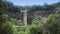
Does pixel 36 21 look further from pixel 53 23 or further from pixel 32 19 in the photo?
pixel 53 23

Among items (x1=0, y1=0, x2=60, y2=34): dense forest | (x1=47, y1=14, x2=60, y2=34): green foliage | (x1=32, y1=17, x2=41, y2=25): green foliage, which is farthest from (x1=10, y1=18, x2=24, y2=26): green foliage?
(x1=47, y1=14, x2=60, y2=34): green foliage

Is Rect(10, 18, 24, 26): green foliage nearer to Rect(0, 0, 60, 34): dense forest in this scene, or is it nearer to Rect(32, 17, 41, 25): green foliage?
Rect(0, 0, 60, 34): dense forest

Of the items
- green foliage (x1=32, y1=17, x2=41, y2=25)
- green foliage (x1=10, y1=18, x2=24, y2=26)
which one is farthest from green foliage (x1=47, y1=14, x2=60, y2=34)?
green foliage (x1=10, y1=18, x2=24, y2=26)

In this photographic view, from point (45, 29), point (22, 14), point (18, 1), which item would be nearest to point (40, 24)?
point (45, 29)

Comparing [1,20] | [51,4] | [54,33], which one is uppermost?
[51,4]

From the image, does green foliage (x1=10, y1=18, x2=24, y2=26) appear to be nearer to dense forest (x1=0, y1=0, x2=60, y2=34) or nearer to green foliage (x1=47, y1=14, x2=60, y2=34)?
dense forest (x1=0, y1=0, x2=60, y2=34)

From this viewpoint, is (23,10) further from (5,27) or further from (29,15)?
(5,27)

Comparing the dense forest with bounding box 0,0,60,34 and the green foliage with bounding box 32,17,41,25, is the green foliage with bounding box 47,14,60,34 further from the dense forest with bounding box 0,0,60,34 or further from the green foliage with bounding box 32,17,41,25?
the green foliage with bounding box 32,17,41,25

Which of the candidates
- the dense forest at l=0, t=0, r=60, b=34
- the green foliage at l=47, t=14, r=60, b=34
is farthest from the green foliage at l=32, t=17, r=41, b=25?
the green foliage at l=47, t=14, r=60, b=34

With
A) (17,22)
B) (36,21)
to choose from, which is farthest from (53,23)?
(17,22)
